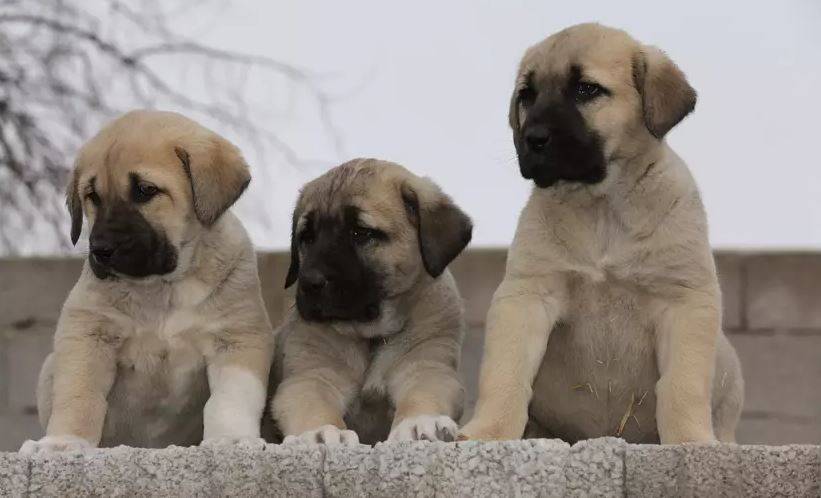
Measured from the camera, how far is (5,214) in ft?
27.3

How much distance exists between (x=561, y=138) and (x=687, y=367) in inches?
35.3

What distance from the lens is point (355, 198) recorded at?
16.0ft

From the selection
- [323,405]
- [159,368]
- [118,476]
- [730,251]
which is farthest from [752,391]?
[118,476]

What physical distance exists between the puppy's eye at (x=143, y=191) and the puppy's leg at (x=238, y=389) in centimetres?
65

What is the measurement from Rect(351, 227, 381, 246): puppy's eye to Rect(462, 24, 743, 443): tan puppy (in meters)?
0.59

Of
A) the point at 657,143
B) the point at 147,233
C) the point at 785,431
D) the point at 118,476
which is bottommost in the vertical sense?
the point at 785,431

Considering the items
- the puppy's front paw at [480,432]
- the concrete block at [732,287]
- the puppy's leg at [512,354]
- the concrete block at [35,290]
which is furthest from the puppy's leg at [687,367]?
the concrete block at [35,290]

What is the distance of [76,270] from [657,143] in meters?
3.82

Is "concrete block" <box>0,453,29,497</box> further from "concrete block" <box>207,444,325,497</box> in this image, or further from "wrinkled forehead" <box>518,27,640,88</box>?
"wrinkled forehead" <box>518,27,640,88</box>

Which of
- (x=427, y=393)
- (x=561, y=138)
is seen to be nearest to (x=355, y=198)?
(x=427, y=393)

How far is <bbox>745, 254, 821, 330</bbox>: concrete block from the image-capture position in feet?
21.5

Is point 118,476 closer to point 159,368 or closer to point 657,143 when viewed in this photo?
point 159,368

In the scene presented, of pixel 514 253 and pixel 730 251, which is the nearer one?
pixel 514 253

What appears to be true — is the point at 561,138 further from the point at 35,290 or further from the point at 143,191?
the point at 35,290
